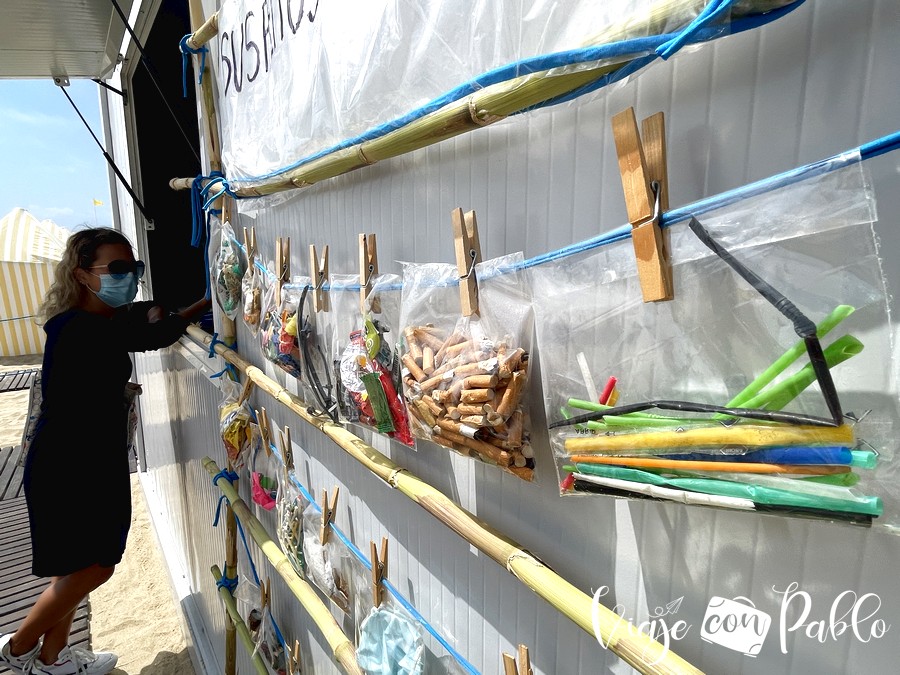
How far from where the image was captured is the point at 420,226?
644 millimetres

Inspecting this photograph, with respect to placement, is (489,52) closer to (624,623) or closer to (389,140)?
(389,140)

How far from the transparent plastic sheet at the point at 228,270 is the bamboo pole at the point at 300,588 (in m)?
0.53

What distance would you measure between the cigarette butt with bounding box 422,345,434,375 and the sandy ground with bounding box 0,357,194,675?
7.79ft

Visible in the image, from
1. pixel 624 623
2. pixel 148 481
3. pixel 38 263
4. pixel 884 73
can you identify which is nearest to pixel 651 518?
pixel 624 623

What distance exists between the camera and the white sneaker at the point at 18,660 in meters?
1.67

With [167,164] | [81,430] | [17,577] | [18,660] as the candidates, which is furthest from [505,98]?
[17,577]

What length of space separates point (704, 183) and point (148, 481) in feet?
12.9

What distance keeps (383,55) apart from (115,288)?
1.25m

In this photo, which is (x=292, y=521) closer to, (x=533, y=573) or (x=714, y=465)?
(x=533, y=573)

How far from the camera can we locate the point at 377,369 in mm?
615

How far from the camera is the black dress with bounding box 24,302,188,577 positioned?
1442 millimetres

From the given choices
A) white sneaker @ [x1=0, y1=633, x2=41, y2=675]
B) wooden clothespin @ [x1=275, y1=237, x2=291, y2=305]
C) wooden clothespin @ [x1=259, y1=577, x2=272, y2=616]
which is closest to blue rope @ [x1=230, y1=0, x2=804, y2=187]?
wooden clothespin @ [x1=275, y1=237, x2=291, y2=305]

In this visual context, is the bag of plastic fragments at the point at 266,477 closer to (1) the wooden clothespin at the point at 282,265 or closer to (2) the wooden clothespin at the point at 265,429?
(2) the wooden clothespin at the point at 265,429

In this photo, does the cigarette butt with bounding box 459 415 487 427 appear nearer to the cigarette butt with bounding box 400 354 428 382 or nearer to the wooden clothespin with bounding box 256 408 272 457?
the cigarette butt with bounding box 400 354 428 382
